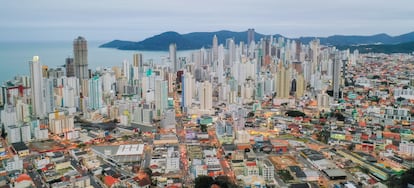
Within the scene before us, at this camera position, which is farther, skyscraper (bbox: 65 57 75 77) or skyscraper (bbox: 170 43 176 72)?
skyscraper (bbox: 170 43 176 72)

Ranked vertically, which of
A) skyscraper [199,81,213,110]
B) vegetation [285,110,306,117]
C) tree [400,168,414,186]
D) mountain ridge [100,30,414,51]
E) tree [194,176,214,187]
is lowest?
tree [194,176,214,187]

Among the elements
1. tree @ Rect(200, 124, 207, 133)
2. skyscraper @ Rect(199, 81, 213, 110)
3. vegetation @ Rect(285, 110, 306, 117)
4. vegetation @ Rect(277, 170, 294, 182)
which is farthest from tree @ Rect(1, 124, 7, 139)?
vegetation @ Rect(285, 110, 306, 117)

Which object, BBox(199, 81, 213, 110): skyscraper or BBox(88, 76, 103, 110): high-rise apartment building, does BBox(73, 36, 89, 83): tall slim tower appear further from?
BBox(199, 81, 213, 110): skyscraper

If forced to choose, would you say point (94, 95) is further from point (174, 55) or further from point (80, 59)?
point (174, 55)

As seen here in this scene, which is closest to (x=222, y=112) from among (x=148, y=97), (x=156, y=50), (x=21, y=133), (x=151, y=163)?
(x=148, y=97)

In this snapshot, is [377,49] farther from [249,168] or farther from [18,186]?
[18,186]
